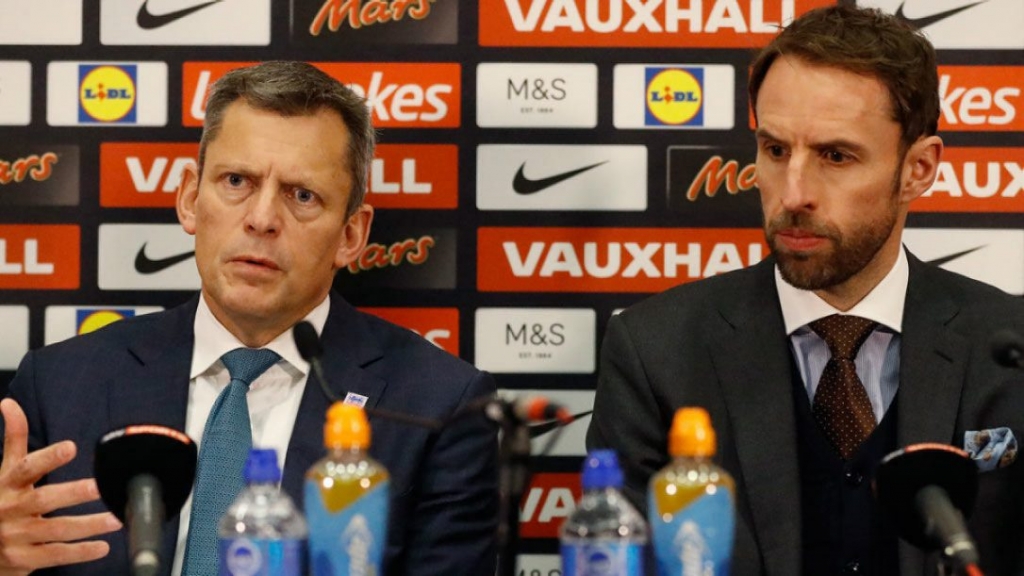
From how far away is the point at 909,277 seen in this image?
2.52 m

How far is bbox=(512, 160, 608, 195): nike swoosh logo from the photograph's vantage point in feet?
9.89

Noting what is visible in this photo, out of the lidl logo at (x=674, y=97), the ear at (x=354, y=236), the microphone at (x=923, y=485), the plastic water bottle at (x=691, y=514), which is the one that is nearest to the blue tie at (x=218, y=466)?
the ear at (x=354, y=236)

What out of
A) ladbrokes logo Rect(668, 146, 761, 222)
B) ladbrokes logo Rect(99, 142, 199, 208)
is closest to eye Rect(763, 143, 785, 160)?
ladbrokes logo Rect(668, 146, 761, 222)

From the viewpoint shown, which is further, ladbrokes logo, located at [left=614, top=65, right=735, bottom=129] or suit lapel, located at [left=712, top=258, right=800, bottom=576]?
ladbrokes logo, located at [left=614, top=65, right=735, bottom=129]

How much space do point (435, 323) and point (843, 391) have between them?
3.56ft

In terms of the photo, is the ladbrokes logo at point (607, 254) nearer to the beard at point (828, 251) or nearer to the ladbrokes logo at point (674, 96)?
the ladbrokes logo at point (674, 96)

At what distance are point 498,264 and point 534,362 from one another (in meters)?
0.26

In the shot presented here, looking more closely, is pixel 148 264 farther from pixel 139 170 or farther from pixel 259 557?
pixel 259 557

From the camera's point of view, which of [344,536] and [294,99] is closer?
[344,536]

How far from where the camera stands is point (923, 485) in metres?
1.59

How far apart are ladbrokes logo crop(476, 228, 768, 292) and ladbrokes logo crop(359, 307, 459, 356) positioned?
15 cm

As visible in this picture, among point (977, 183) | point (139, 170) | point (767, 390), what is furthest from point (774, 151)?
point (139, 170)

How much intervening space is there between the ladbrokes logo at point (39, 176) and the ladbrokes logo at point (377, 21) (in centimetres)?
64

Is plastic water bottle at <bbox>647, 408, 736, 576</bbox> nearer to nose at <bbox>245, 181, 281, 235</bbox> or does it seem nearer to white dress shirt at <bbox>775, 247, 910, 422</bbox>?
white dress shirt at <bbox>775, 247, 910, 422</bbox>
